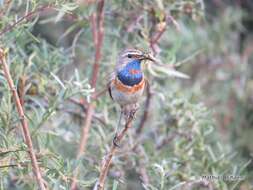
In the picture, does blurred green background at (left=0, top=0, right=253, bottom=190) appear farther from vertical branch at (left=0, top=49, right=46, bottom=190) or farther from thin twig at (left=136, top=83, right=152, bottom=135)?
vertical branch at (left=0, top=49, right=46, bottom=190)

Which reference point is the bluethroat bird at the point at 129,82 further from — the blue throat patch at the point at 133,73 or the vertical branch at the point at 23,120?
the vertical branch at the point at 23,120

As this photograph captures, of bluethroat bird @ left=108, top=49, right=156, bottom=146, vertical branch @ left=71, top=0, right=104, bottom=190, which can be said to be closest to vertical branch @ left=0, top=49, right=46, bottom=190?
bluethroat bird @ left=108, top=49, right=156, bottom=146

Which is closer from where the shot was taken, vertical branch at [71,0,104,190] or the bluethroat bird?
the bluethroat bird

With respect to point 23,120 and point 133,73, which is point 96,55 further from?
point 23,120

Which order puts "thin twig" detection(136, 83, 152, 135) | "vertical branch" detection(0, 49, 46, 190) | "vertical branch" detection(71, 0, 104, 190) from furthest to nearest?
"thin twig" detection(136, 83, 152, 135), "vertical branch" detection(71, 0, 104, 190), "vertical branch" detection(0, 49, 46, 190)

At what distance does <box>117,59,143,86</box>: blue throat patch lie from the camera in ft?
10.7

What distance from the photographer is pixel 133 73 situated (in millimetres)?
3287

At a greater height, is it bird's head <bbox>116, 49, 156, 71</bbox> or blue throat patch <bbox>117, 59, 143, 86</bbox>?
bird's head <bbox>116, 49, 156, 71</bbox>

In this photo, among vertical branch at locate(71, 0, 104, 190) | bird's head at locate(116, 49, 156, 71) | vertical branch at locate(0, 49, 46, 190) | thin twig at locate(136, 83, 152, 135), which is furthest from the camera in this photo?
thin twig at locate(136, 83, 152, 135)

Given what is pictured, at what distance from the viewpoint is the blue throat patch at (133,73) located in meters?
3.26

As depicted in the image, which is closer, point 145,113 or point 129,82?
point 129,82

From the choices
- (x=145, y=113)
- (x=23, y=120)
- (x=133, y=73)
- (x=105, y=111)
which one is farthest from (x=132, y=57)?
(x=23, y=120)

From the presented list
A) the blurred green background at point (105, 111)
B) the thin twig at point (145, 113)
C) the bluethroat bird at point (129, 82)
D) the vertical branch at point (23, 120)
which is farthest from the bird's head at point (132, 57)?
the vertical branch at point (23, 120)

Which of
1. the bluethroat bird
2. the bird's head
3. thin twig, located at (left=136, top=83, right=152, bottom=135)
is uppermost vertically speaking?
the bird's head
